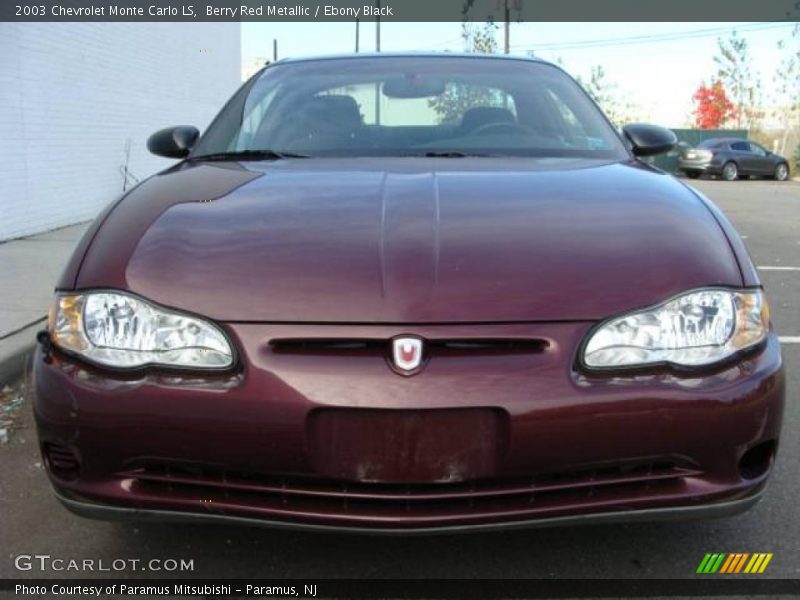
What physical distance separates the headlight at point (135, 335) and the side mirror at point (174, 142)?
1.61m

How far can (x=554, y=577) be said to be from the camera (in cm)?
239

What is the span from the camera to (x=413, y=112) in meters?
3.50

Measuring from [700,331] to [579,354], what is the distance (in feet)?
1.12

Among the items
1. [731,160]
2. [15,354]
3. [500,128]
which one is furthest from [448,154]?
[731,160]

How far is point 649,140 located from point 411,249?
199 centimetres

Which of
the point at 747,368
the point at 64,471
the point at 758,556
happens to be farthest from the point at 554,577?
the point at 64,471

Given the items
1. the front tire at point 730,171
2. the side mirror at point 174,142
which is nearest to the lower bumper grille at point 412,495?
the side mirror at point 174,142

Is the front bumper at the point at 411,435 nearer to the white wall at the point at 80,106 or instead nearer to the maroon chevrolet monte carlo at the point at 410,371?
the maroon chevrolet monte carlo at the point at 410,371

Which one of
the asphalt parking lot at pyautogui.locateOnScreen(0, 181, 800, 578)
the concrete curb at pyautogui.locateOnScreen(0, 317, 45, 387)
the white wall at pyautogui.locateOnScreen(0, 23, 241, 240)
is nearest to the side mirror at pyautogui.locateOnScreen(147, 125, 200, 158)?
the concrete curb at pyautogui.locateOnScreen(0, 317, 45, 387)

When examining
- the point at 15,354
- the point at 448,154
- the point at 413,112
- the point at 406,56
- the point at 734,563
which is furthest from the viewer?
the point at 15,354

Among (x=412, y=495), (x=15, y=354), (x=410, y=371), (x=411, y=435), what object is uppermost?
(x=410, y=371)

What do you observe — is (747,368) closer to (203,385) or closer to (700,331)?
(700,331)

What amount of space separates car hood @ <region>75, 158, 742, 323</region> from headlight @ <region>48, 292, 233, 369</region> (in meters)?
0.04

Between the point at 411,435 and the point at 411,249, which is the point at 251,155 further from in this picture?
the point at 411,435
